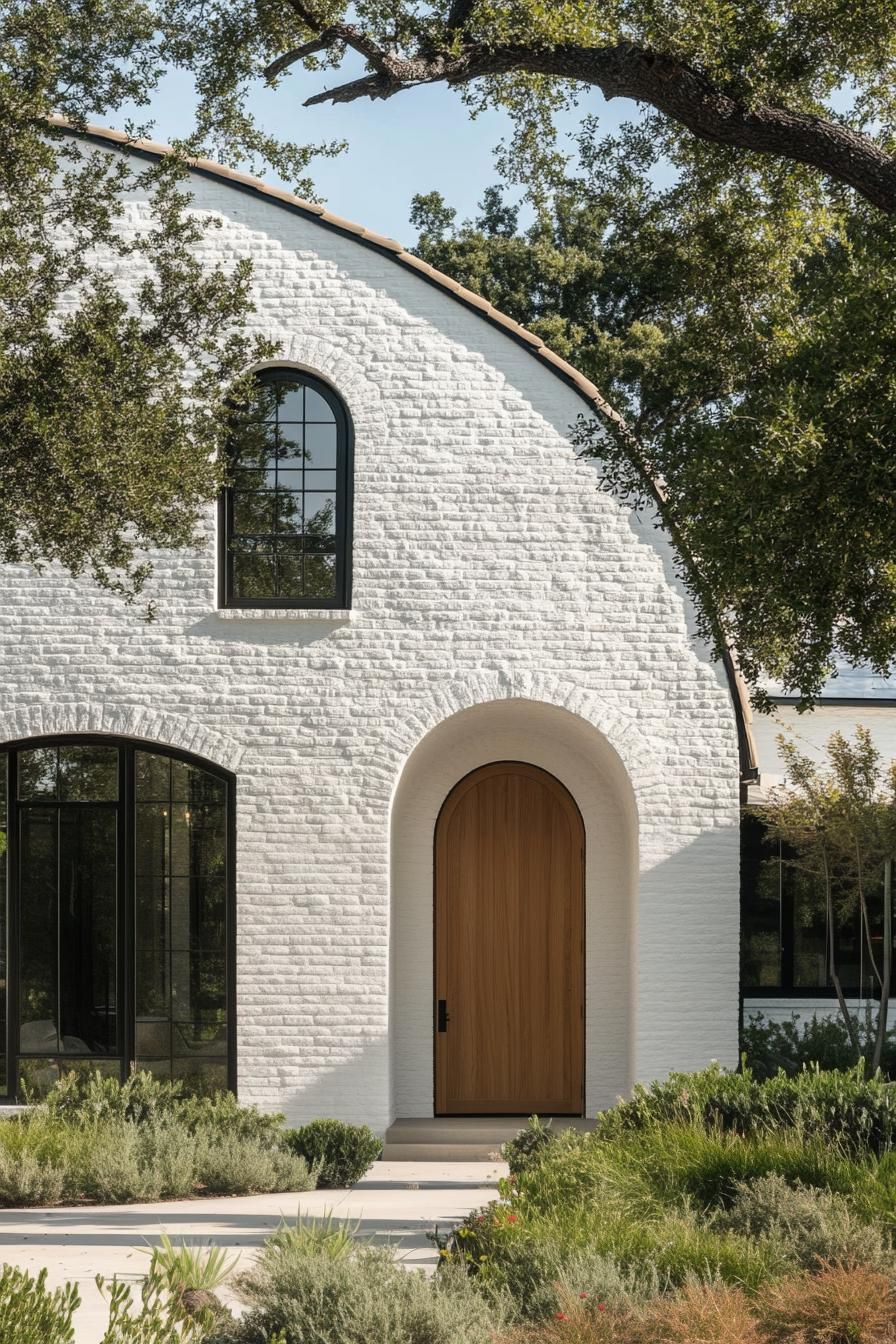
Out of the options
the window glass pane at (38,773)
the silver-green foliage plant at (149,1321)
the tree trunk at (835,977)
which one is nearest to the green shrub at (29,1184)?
the window glass pane at (38,773)

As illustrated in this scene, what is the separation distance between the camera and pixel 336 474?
41.9 ft

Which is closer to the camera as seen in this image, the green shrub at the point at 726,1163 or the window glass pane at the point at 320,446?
the green shrub at the point at 726,1163

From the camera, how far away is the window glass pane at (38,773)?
41.8 ft

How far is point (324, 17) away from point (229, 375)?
2.07m

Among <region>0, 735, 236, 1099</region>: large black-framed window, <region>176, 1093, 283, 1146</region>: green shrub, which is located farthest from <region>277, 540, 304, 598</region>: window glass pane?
<region>176, 1093, 283, 1146</region>: green shrub

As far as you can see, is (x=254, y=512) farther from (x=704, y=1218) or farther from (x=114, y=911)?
(x=704, y=1218)

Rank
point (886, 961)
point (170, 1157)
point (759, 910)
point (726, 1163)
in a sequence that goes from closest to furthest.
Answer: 1. point (726, 1163)
2. point (170, 1157)
3. point (886, 961)
4. point (759, 910)

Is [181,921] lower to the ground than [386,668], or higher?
lower

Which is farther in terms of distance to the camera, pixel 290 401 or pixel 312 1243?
pixel 290 401

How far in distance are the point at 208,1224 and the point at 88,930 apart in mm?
4048

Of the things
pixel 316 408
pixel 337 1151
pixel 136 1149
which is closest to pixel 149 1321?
pixel 136 1149

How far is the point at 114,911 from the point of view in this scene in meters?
12.6

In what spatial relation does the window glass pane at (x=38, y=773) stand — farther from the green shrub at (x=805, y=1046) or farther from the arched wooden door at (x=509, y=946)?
the green shrub at (x=805, y=1046)

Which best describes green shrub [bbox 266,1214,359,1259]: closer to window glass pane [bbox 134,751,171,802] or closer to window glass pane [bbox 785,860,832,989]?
window glass pane [bbox 134,751,171,802]
